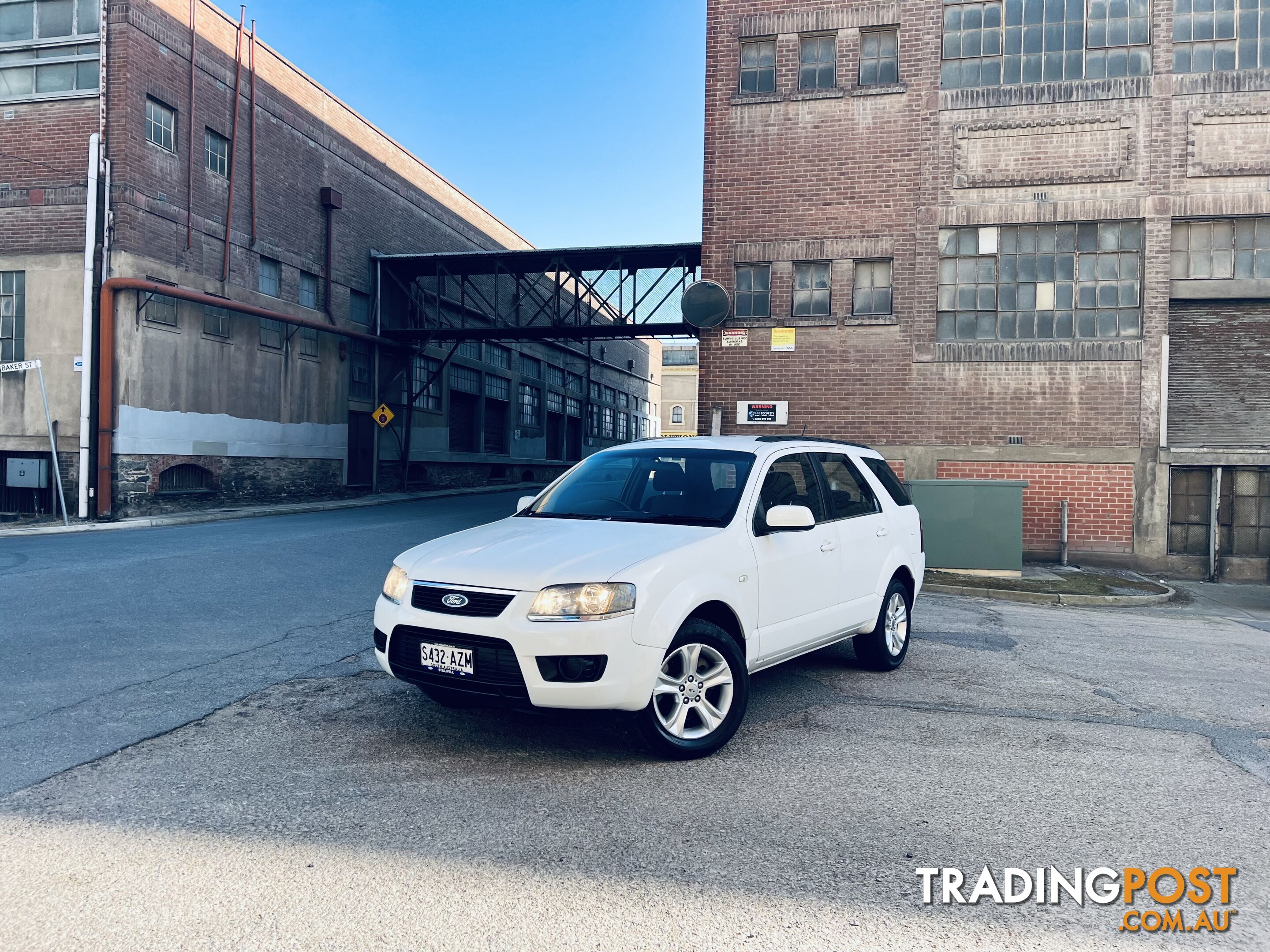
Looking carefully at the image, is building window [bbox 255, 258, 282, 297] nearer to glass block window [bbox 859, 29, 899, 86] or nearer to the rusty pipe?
the rusty pipe

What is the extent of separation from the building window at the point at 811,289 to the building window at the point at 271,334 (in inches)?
566

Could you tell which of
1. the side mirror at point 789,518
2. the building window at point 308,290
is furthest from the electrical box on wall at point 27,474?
the side mirror at point 789,518

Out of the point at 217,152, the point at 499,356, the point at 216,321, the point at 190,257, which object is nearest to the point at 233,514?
the point at 216,321

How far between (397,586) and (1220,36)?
15553 millimetres

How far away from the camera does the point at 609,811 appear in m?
3.83

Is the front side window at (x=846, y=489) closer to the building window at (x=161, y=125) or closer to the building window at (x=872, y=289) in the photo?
the building window at (x=872, y=289)

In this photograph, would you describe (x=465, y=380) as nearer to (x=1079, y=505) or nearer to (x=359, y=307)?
(x=359, y=307)

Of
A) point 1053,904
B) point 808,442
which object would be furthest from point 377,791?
point 808,442

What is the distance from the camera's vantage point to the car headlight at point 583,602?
13.7 feet

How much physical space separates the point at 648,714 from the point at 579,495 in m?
1.78

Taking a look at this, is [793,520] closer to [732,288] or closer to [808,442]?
[808,442]

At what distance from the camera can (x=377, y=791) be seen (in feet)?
13.1

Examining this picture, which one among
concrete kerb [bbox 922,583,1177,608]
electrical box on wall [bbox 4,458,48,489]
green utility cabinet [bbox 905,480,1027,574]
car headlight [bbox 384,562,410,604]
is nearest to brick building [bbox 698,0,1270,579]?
green utility cabinet [bbox 905,480,1027,574]

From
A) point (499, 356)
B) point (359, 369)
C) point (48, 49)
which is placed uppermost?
point (48, 49)
